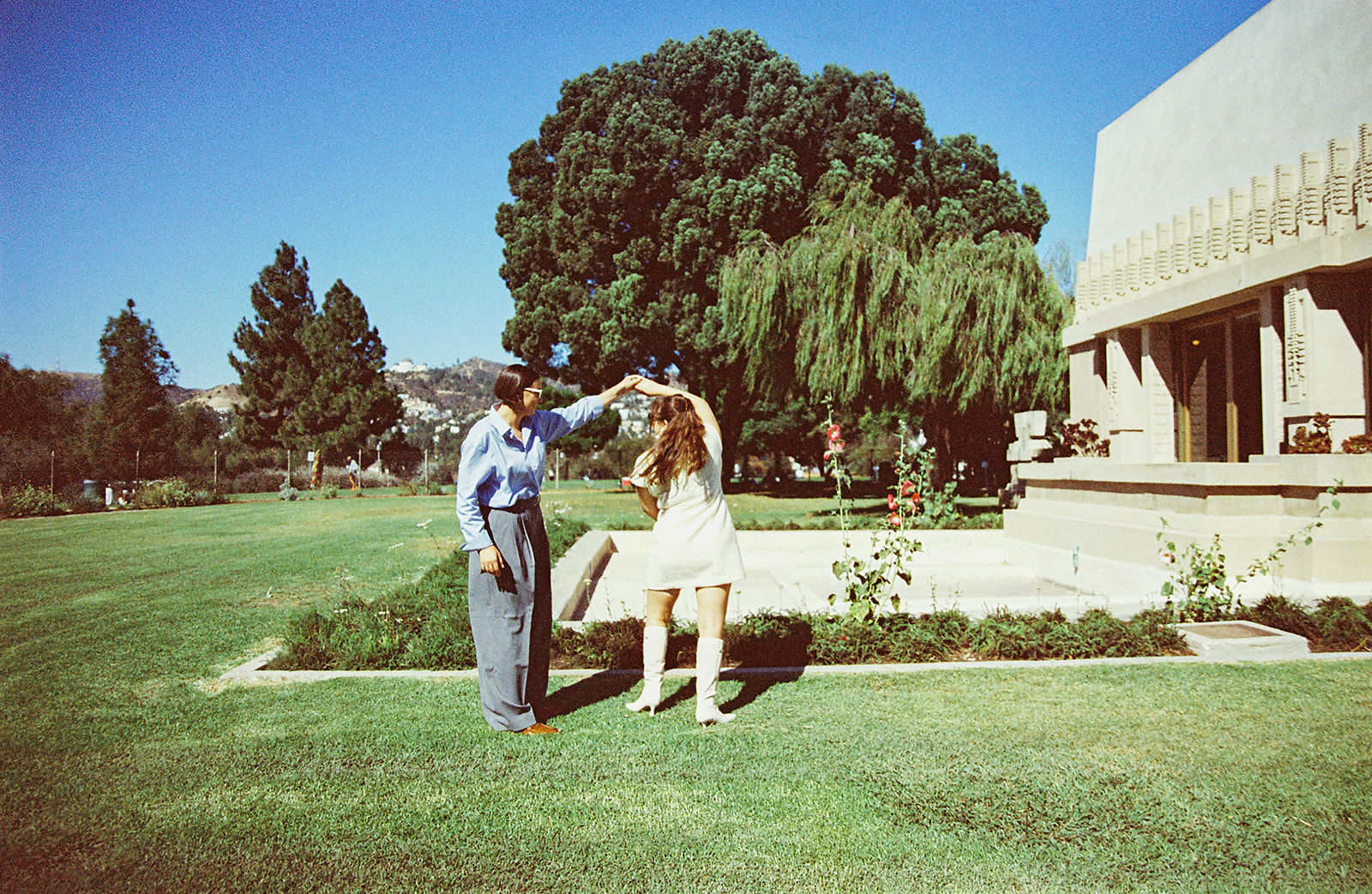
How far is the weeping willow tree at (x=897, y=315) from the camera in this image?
17.6m

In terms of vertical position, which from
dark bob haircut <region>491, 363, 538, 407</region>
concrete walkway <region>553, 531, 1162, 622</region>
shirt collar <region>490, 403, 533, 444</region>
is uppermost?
dark bob haircut <region>491, 363, 538, 407</region>

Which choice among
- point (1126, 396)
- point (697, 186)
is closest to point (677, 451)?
point (1126, 396)

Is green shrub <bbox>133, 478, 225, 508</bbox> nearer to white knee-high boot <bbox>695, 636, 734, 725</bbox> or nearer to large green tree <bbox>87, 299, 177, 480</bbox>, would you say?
large green tree <bbox>87, 299, 177, 480</bbox>

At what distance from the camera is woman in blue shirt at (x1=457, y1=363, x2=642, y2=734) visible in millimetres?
4250

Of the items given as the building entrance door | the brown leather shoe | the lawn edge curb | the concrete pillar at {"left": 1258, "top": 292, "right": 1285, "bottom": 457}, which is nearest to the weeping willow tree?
the building entrance door

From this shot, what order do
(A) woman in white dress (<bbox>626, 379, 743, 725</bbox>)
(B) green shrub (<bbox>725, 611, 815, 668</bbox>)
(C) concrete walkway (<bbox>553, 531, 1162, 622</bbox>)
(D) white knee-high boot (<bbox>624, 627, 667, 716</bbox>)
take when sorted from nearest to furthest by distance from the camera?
1. (A) woman in white dress (<bbox>626, 379, 743, 725</bbox>)
2. (D) white knee-high boot (<bbox>624, 627, 667, 716</bbox>)
3. (B) green shrub (<bbox>725, 611, 815, 668</bbox>)
4. (C) concrete walkway (<bbox>553, 531, 1162, 622</bbox>)

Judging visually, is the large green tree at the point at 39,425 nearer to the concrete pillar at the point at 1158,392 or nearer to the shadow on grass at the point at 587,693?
the shadow on grass at the point at 587,693

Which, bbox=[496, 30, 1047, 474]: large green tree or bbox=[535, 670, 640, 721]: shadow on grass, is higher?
bbox=[496, 30, 1047, 474]: large green tree

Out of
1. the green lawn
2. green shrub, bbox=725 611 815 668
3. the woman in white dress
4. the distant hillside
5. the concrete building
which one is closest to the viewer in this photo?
the green lawn

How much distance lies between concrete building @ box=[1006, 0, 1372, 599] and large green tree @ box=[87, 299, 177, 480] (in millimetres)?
36781

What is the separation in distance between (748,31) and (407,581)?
2706 centimetres

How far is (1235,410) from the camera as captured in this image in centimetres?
1011

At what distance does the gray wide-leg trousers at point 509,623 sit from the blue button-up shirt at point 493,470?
0.08 meters

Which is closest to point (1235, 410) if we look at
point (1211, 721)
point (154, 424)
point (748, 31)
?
point (1211, 721)
